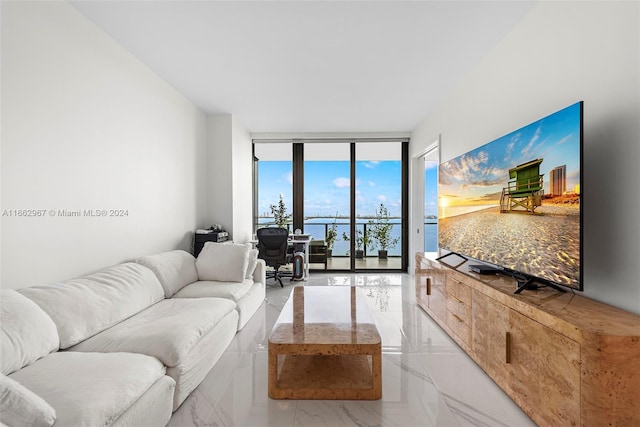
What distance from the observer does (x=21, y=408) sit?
3.39 feet

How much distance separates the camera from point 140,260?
115 inches

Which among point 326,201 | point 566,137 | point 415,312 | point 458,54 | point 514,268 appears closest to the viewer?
point 566,137

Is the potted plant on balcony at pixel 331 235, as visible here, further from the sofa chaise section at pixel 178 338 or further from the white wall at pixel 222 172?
the sofa chaise section at pixel 178 338

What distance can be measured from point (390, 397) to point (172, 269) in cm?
234

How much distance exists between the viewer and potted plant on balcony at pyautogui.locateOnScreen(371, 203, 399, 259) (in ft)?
20.3

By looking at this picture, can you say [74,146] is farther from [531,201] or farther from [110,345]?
[531,201]

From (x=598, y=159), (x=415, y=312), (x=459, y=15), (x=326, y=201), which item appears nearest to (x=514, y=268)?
(x=598, y=159)

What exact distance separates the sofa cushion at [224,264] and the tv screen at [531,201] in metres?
2.34

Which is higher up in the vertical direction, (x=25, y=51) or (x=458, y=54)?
(x=458, y=54)

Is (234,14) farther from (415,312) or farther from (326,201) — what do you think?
(326,201)

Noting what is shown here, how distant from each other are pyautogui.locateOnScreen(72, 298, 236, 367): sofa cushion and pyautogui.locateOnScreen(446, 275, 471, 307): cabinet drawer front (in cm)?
202

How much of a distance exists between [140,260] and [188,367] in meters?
1.45

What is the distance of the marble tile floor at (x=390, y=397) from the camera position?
1.74 m

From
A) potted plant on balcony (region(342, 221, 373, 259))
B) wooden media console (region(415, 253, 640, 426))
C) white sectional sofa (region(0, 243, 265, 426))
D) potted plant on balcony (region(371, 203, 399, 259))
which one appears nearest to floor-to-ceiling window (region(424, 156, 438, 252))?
potted plant on balcony (region(371, 203, 399, 259))
